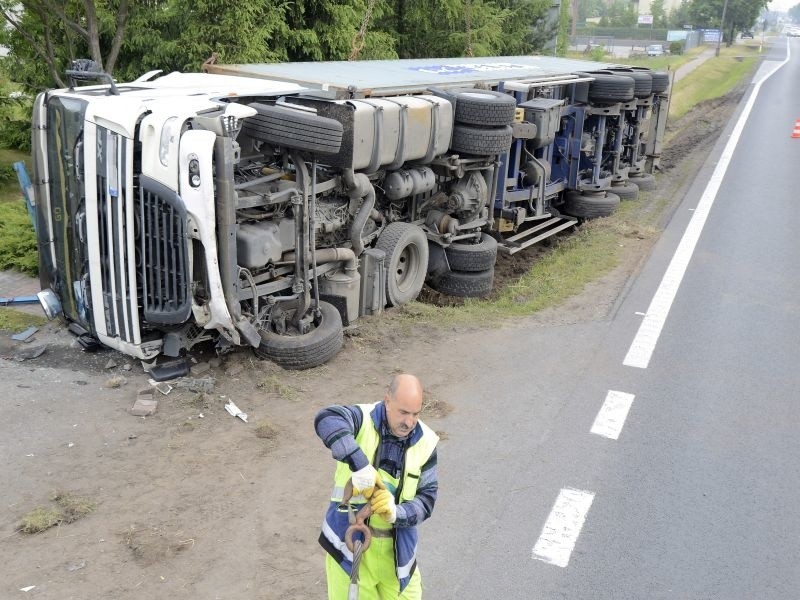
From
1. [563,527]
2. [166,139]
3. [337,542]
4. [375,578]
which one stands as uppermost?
[166,139]

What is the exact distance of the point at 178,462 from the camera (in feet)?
19.7

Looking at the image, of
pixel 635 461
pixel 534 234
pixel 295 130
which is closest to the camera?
pixel 635 461

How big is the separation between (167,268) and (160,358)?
1.13 m

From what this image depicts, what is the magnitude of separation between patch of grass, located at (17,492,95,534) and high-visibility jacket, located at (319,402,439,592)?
213cm

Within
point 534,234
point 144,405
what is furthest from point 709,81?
point 144,405

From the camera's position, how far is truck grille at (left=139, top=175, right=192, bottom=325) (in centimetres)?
660

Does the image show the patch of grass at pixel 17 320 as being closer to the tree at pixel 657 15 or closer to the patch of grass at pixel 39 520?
the patch of grass at pixel 39 520

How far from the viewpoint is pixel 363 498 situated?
3738 millimetres

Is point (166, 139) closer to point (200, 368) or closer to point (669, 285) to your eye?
point (200, 368)

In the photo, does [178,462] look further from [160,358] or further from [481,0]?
[481,0]

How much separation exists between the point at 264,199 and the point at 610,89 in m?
8.48

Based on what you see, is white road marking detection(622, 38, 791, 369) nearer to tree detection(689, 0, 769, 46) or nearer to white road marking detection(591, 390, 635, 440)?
white road marking detection(591, 390, 635, 440)

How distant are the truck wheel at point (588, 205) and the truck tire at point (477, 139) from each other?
189 inches

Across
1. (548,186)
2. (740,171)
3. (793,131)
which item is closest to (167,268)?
(548,186)
